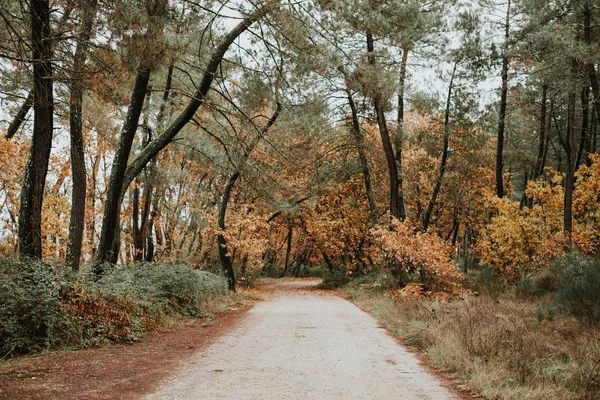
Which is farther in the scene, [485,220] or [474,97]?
[485,220]

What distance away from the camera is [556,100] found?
21.6 m

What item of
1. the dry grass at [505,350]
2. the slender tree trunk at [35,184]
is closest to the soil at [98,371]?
the slender tree trunk at [35,184]

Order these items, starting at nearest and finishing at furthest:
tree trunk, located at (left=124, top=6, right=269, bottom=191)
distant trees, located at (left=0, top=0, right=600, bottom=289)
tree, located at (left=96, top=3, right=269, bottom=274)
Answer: distant trees, located at (left=0, top=0, right=600, bottom=289) → tree, located at (left=96, top=3, right=269, bottom=274) → tree trunk, located at (left=124, top=6, right=269, bottom=191)

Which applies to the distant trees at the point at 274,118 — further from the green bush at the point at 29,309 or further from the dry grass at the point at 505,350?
the dry grass at the point at 505,350

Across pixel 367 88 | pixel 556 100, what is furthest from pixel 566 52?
pixel 556 100

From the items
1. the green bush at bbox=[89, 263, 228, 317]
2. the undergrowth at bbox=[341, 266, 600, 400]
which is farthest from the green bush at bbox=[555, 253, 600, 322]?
the green bush at bbox=[89, 263, 228, 317]

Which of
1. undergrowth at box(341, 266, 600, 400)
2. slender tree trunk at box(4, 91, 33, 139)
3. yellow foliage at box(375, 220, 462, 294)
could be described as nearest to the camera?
undergrowth at box(341, 266, 600, 400)

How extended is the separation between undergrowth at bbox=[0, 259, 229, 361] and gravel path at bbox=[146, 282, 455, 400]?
5.63ft

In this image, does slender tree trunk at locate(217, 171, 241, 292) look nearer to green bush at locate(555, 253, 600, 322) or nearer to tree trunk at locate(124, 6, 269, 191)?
tree trunk at locate(124, 6, 269, 191)

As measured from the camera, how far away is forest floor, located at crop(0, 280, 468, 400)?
217 inches

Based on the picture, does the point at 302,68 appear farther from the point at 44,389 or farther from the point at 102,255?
the point at 44,389

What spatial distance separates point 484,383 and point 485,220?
27.4 meters

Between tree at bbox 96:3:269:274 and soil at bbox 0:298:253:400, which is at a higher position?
tree at bbox 96:3:269:274

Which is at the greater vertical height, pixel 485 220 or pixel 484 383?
pixel 485 220
